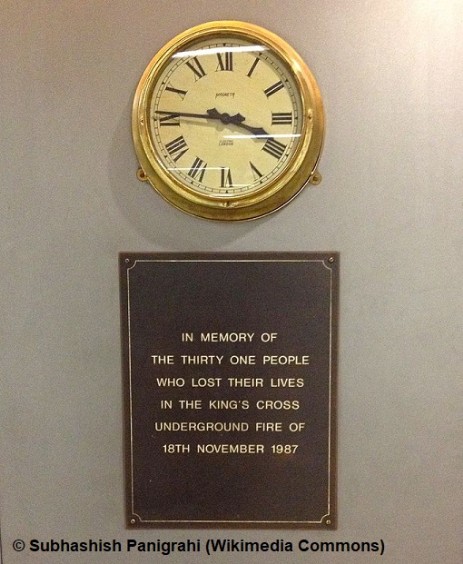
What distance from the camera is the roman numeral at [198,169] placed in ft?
4.05

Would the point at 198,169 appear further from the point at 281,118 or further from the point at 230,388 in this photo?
the point at 230,388

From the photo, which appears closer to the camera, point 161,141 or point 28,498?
point 161,141

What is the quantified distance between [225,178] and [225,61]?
25 cm

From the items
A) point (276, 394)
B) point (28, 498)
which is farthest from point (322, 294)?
point (28, 498)

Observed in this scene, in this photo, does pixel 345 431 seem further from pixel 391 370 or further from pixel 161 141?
pixel 161 141

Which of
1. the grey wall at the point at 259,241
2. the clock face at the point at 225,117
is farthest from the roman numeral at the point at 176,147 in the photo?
the grey wall at the point at 259,241

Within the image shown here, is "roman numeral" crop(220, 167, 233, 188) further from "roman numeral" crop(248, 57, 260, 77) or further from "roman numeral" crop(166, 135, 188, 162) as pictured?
"roman numeral" crop(248, 57, 260, 77)

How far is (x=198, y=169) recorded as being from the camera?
124cm

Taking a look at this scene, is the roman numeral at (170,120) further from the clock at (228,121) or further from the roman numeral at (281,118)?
the roman numeral at (281,118)

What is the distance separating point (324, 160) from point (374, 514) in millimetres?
853

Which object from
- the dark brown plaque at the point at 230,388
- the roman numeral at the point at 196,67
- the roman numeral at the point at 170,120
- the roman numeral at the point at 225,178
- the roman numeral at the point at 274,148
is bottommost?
the dark brown plaque at the point at 230,388

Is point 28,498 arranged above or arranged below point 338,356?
below

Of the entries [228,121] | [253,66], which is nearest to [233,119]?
[228,121]

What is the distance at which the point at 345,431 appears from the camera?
131 centimetres
